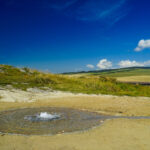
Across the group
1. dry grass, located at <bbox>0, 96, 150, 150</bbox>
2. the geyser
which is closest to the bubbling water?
the geyser

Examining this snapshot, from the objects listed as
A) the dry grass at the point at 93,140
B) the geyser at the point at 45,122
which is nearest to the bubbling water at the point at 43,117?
the geyser at the point at 45,122

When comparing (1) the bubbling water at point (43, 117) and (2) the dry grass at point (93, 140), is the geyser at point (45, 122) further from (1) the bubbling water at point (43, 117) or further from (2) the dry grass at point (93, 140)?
(2) the dry grass at point (93, 140)

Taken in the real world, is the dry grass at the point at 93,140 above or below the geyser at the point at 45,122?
below

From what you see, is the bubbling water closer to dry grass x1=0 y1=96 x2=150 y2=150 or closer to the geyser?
the geyser

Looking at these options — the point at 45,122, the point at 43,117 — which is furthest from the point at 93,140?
the point at 43,117

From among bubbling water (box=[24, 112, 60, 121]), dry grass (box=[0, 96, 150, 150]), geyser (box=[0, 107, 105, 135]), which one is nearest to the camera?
dry grass (box=[0, 96, 150, 150])

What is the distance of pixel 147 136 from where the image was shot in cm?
467

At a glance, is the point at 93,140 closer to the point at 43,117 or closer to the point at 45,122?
the point at 45,122

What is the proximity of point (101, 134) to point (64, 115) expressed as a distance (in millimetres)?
2473

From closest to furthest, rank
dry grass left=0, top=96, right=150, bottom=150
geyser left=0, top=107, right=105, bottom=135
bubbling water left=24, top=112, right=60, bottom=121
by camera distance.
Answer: dry grass left=0, top=96, right=150, bottom=150 < geyser left=0, top=107, right=105, bottom=135 < bubbling water left=24, top=112, right=60, bottom=121

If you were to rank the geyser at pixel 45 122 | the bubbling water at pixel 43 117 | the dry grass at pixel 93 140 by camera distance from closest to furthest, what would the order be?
the dry grass at pixel 93 140 < the geyser at pixel 45 122 < the bubbling water at pixel 43 117

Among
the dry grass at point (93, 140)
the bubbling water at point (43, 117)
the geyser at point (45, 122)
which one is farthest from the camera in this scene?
the bubbling water at point (43, 117)

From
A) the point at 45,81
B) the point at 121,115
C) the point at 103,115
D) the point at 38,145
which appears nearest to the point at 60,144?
the point at 38,145

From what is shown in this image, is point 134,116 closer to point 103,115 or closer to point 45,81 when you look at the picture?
point 103,115
